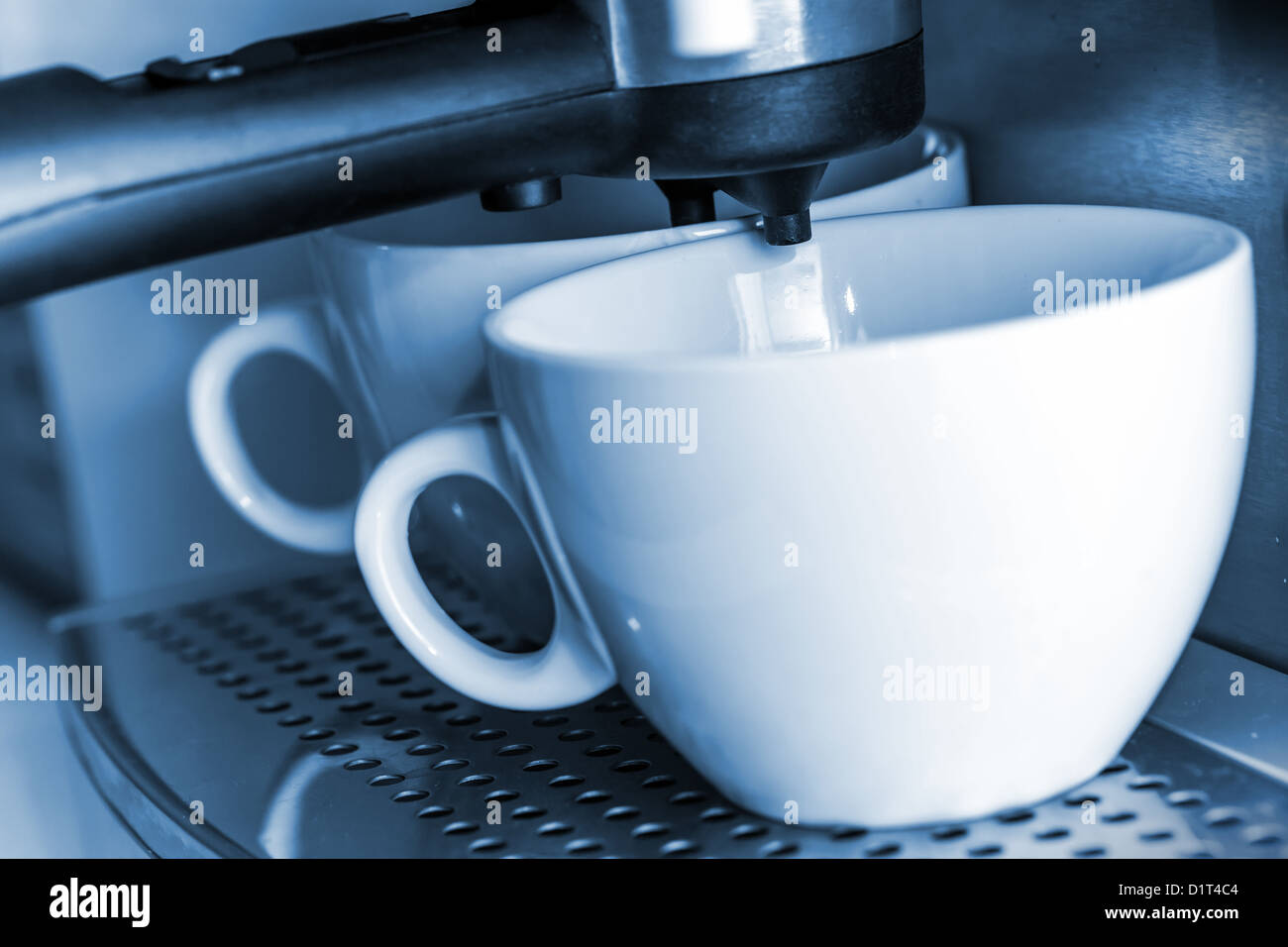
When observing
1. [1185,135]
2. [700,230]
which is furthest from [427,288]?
[1185,135]

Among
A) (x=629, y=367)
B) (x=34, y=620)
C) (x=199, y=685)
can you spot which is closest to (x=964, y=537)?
(x=629, y=367)

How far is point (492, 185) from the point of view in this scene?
13.5 inches

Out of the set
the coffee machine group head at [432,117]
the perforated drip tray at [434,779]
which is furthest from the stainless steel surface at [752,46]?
the perforated drip tray at [434,779]

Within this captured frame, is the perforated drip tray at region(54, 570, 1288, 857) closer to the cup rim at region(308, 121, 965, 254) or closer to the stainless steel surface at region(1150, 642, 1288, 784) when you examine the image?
the stainless steel surface at region(1150, 642, 1288, 784)

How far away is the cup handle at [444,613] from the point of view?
1.19 ft

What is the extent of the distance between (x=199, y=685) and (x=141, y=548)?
0.40 feet

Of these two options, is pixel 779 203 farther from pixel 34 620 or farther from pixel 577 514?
pixel 34 620

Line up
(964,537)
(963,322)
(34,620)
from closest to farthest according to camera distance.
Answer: (964,537)
(963,322)
(34,620)

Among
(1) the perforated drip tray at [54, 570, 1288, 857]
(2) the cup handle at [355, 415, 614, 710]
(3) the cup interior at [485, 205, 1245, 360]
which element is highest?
(3) the cup interior at [485, 205, 1245, 360]

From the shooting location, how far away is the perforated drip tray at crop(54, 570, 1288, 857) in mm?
336

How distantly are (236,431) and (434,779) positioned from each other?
0.15 metres

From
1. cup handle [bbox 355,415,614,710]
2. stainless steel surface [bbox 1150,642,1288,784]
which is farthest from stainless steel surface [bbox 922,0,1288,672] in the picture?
cup handle [bbox 355,415,614,710]

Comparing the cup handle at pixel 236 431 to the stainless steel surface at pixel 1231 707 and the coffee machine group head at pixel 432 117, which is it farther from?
the stainless steel surface at pixel 1231 707

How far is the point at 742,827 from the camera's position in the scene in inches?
13.8
